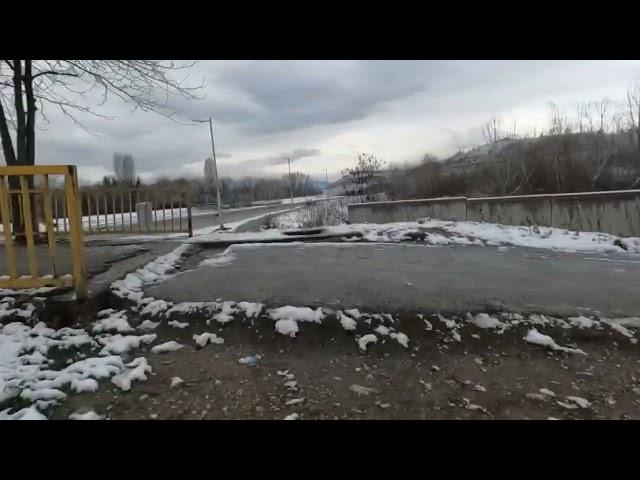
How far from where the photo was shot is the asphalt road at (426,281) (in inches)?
150

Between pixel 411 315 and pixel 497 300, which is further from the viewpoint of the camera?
pixel 497 300

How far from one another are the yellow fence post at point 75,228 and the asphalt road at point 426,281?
69cm

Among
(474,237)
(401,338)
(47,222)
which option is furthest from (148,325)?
(474,237)

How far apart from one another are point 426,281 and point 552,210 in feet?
23.8

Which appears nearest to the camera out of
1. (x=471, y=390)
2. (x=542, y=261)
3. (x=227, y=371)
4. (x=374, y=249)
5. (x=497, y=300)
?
(x=471, y=390)

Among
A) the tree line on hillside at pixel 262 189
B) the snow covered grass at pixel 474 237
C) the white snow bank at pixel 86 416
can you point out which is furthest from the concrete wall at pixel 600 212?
the tree line on hillside at pixel 262 189

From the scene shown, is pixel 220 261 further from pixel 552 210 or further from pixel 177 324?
pixel 552 210

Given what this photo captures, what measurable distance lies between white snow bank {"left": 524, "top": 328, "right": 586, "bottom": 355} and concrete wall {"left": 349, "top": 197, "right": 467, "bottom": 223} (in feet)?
29.7

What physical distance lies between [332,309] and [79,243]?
2619mm

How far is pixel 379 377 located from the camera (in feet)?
8.93
